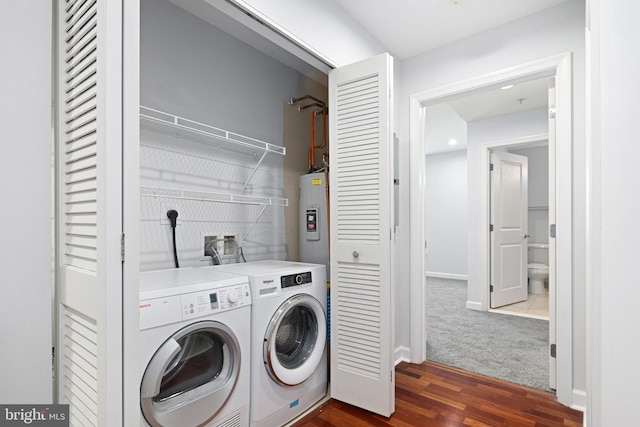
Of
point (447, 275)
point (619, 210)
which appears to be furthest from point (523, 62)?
point (447, 275)

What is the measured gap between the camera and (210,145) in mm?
2240

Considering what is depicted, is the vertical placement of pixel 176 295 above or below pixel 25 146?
below

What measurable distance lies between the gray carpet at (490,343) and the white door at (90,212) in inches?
97.6

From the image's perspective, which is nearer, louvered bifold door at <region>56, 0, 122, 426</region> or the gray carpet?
louvered bifold door at <region>56, 0, 122, 426</region>

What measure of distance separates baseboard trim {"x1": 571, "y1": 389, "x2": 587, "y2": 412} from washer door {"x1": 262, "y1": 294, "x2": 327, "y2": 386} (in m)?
1.56

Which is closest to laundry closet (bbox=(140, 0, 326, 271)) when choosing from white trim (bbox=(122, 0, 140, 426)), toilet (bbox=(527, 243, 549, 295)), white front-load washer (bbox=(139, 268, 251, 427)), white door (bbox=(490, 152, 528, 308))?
white front-load washer (bbox=(139, 268, 251, 427))

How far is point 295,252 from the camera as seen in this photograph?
283 centimetres

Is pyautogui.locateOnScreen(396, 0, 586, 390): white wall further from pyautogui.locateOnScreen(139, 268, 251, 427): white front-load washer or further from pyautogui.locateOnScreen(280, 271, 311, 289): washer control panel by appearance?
pyautogui.locateOnScreen(139, 268, 251, 427): white front-load washer

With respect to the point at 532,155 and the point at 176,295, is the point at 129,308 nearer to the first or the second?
the point at 176,295

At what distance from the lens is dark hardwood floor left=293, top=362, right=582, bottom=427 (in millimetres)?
1823

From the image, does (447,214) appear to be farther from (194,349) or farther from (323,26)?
(194,349)

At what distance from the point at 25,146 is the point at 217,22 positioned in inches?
65.0

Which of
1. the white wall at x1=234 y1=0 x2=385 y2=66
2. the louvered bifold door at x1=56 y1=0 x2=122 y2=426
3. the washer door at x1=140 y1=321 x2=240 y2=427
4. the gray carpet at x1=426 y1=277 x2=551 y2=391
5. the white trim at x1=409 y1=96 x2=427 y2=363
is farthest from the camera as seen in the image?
the white trim at x1=409 y1=96 x2=427 y2=363

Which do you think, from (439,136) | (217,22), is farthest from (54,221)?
(439,136)
